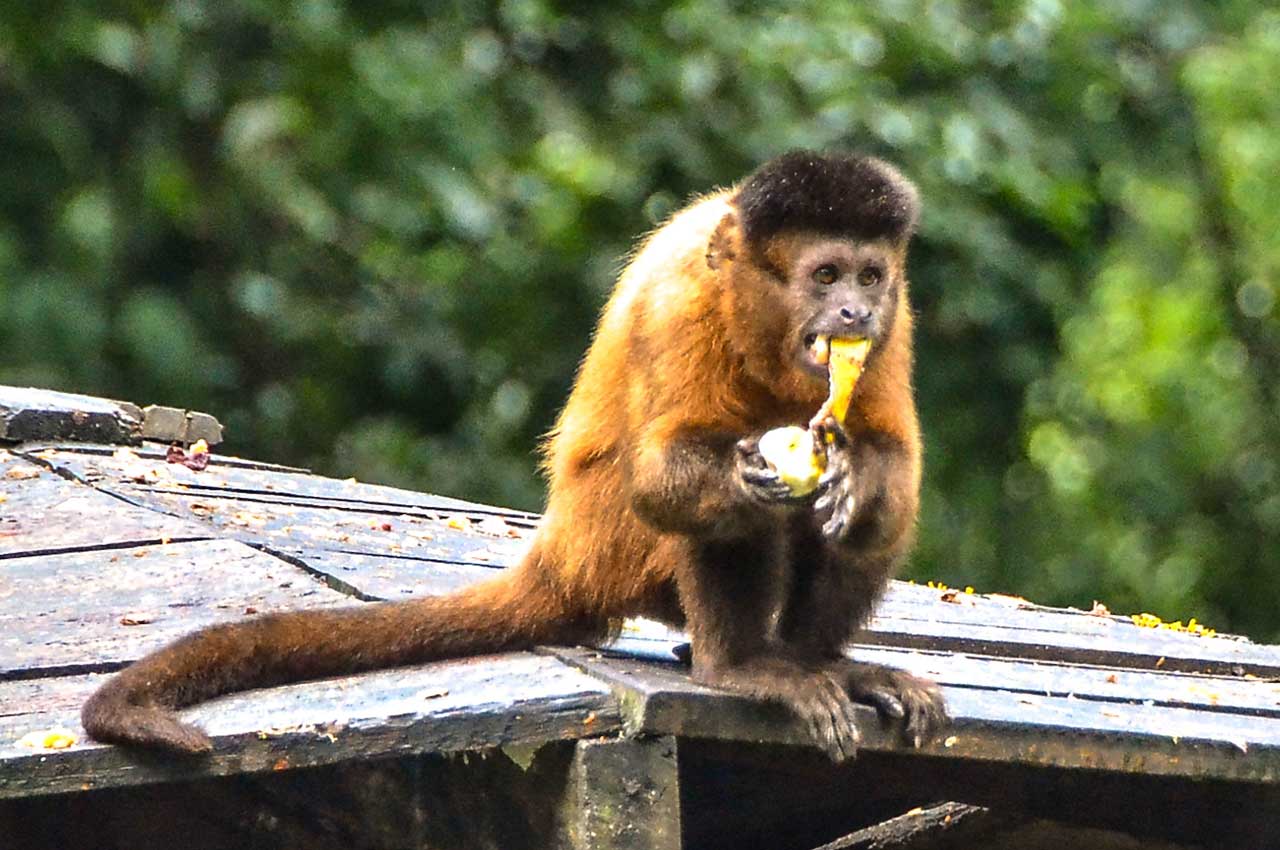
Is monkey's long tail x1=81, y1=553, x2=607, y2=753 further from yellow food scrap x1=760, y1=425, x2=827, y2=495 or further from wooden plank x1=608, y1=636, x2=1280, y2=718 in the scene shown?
yellow food scrap x1=760, y1=425, x2=827, y2=495

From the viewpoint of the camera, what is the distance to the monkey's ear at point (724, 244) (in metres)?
4.25

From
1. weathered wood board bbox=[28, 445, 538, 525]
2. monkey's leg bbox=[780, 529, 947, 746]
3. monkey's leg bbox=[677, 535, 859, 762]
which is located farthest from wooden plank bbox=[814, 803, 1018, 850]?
weathered wood board bbox=[28, 445, 538, 525]

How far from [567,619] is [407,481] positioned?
6.21 meters

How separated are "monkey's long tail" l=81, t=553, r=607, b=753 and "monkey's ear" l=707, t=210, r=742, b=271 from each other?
2.29 feet

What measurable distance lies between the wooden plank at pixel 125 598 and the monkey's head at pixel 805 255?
0.99 metres

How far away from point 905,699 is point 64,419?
141 inches

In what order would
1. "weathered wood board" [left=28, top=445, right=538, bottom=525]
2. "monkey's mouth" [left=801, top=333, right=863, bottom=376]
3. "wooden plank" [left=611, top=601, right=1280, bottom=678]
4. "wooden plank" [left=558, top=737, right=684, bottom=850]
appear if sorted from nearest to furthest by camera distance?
"wooden plank" [left=558, top=737, right=684, bottom=850]
"monkey's mouth" [left=801, top=333, right=863, bottom=376]
"wooden plank" [left=611, top=601, right=1280, bottom=678]
"weathered wood board" [left=28, top=445, right=538, bottom=525]

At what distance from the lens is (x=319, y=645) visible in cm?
381

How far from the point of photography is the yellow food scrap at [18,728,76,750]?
3146 millimetres

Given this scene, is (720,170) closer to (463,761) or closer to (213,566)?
(213,566)

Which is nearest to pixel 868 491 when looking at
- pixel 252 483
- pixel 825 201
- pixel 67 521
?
pixel 825 201

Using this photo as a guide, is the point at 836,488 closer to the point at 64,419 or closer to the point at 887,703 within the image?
the point at 887,703

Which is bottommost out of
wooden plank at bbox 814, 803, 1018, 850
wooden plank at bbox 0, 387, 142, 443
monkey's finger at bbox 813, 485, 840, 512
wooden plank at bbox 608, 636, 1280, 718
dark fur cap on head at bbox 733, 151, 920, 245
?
wooden plank at bbox 814, 803, 1018, 850

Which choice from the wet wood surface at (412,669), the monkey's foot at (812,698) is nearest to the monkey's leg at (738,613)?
the monkey's foot at (812,698)
